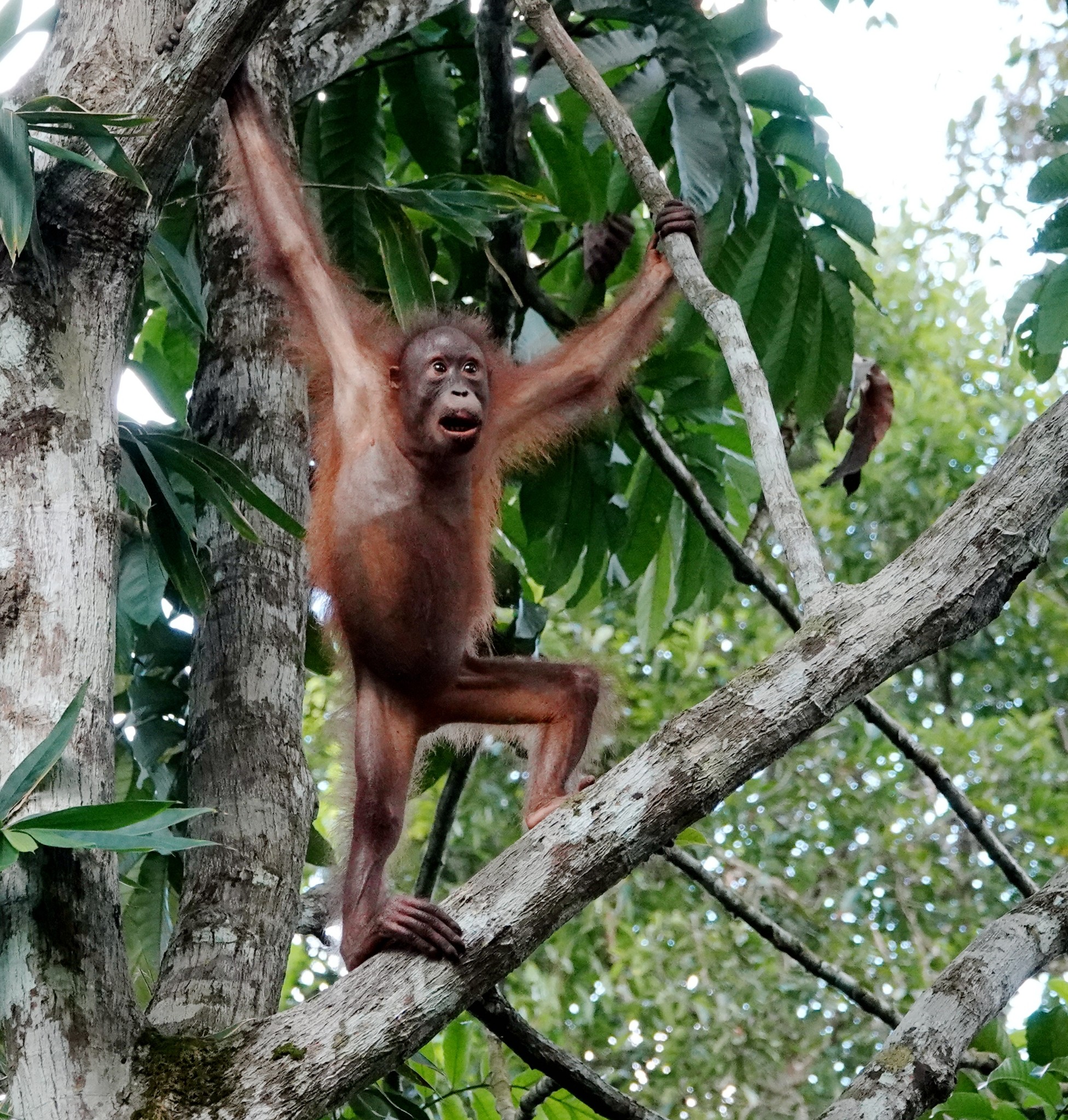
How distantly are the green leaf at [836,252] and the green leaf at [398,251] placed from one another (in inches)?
46.2

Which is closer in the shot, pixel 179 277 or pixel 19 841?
pixel 19 841

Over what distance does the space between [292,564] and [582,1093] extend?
1381 millimetres

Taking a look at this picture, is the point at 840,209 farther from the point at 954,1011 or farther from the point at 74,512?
the point at 74,512

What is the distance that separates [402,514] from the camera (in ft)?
11.9

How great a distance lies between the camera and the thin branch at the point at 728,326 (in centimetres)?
240

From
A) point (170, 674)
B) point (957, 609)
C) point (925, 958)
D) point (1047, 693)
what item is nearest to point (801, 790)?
point (925, 958)

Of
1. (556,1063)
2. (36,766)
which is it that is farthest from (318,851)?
(36,766)

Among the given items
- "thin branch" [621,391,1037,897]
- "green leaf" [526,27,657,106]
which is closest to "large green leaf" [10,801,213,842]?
"thin branch" [621,391,1037,897]

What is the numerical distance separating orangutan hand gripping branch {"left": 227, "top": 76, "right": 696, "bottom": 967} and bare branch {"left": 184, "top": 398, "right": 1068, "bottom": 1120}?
1156 mm

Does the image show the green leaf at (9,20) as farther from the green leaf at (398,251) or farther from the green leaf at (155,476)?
the green leaf at (398,251)

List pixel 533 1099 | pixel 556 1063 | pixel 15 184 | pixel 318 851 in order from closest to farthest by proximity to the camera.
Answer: pixel 15 184, pixel 556 1063, pixel 533 1099, pixel 318 851

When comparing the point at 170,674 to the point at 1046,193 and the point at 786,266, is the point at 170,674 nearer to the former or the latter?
the point at 786,266

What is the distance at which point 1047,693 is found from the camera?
1152 centimetres

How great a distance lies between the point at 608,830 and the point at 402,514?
5.52ft
